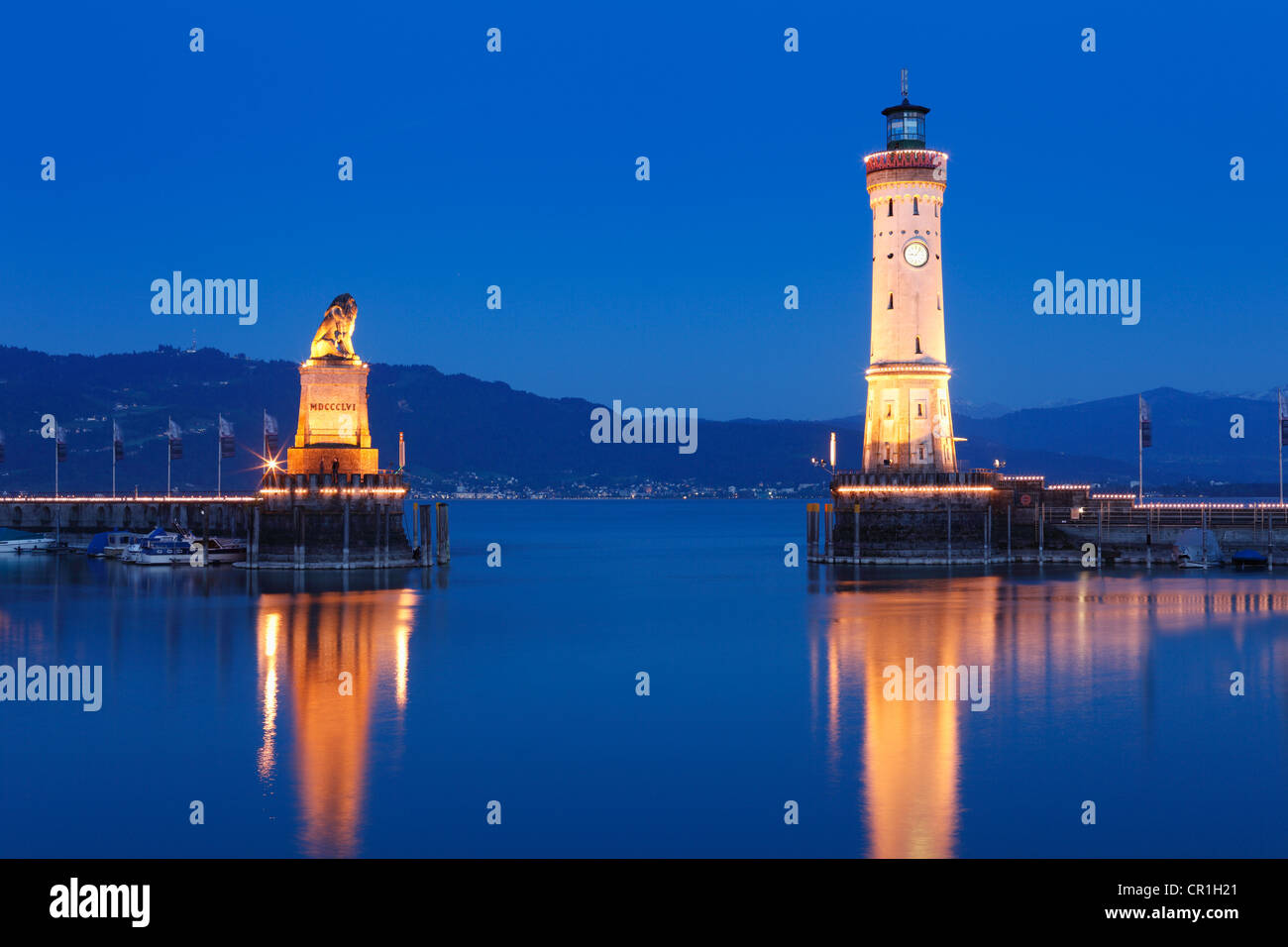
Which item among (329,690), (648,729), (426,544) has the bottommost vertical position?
(648,729)

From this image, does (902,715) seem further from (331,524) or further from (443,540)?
(443,540)

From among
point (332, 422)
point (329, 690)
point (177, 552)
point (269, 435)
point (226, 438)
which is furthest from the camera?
point (226, 438)

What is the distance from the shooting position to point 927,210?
79.8 meters

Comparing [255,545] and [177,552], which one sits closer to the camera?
[255,545]

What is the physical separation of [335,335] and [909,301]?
33.4 m

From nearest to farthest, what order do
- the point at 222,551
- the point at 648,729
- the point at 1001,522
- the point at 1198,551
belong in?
the point at 648,729
the point at 1198,551
the point at 1001,522
the point at 222,551

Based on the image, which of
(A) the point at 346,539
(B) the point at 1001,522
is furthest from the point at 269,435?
(B) the point at 1001,522

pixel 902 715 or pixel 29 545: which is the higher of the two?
pixel 29 545

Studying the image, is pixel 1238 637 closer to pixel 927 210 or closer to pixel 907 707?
pixel 907 707

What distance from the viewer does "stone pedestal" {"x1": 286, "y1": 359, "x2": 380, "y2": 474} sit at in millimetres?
76375

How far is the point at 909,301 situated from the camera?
7969cm

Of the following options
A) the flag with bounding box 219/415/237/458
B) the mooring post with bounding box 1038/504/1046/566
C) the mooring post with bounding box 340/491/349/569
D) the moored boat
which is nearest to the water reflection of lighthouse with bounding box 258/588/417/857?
the mooring post with bounding box 340/491/349/569

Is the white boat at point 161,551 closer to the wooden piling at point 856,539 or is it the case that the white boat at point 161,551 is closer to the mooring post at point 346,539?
the mooring post at point 346,539
